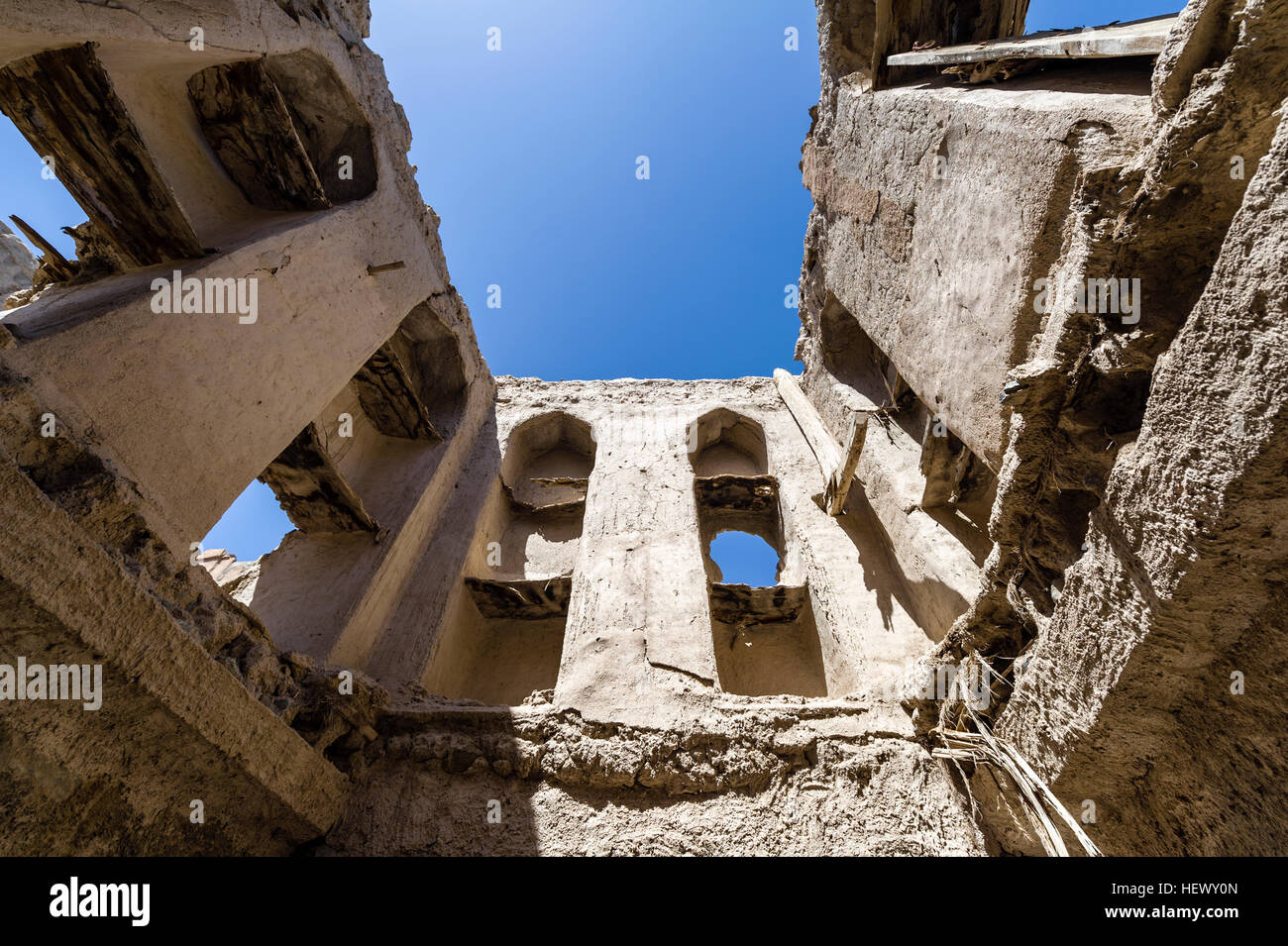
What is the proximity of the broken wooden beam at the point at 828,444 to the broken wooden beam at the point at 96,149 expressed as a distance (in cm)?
552

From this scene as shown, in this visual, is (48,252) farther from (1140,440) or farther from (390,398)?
(1140,440)

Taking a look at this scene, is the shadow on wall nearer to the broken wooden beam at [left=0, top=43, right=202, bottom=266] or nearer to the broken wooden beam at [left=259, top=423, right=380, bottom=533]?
the broken wooden beam at [left=259, top=423, right=380, bottom=533]

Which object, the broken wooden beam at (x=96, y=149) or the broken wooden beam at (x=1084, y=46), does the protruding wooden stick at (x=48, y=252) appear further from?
the broken wooden beam at (x=1084, y=46)

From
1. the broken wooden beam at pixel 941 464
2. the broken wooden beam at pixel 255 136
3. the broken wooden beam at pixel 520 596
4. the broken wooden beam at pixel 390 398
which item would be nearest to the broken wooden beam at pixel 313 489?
the broken wooden beam at pixel 520 596

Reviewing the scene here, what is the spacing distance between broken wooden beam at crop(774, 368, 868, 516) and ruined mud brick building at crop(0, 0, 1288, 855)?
0.06 m

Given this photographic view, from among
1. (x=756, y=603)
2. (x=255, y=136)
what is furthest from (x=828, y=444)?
(x=255, y=136)

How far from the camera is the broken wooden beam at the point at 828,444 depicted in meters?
5.47

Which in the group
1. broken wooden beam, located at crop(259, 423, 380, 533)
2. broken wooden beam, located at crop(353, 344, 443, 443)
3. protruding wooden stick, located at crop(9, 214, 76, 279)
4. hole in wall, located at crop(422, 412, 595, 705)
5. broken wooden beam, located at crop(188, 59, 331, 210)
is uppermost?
broken wooden beam, located at crop(188, 59, 331, 210)

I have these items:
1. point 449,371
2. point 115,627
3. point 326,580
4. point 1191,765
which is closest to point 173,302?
point 115,627

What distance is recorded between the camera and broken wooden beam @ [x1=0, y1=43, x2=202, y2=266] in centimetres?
283

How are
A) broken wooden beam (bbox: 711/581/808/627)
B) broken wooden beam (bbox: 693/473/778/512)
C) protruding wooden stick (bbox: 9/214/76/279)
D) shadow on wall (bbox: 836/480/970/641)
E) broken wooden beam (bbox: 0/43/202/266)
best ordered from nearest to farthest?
broken wooden beam (bbox: 0/43/202/266), protruding wooden stick (bbox: 9/214/76/279), shadow on wall (bbox: 836/480/970/641), broken wooden beam (bbox: 711/581/808/627), broken wooden beam (bbox: 693/473/778/512)

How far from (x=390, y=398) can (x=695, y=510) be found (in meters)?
3.81

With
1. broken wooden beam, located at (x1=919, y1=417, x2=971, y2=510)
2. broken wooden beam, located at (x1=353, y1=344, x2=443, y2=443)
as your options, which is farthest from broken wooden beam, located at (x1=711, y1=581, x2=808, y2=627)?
broken wooden beam, located at (x1=353, y1=344, x2=443, y2=443)

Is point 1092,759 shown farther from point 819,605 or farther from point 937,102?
point 937,102
